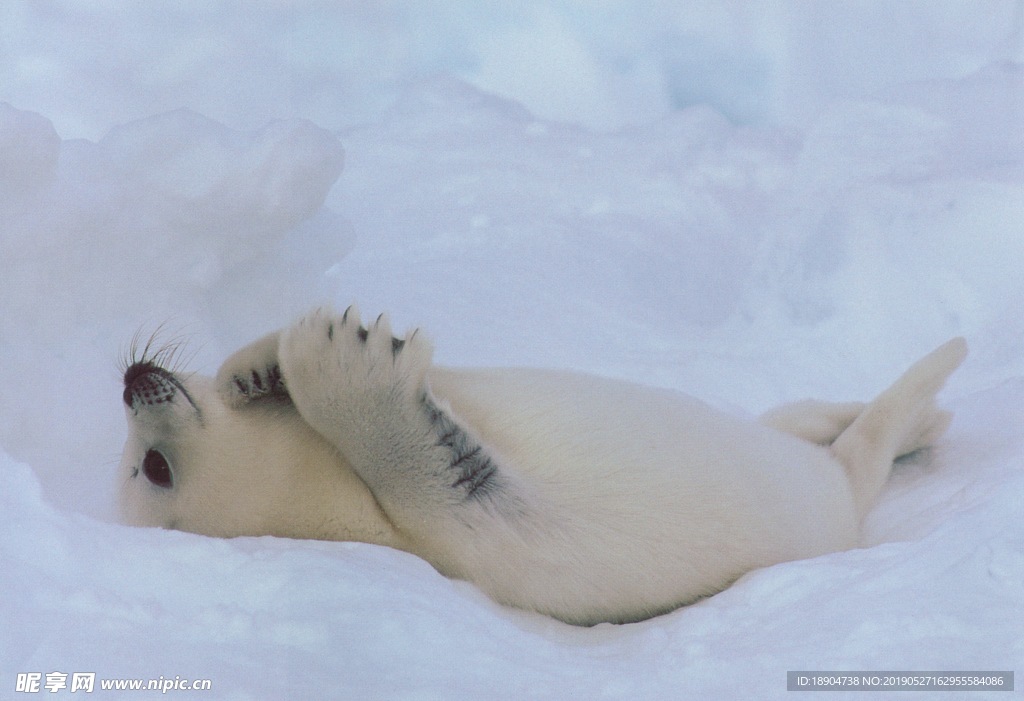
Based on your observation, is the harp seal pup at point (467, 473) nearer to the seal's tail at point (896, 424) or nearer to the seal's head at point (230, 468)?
the seal's head at point (230, 468)

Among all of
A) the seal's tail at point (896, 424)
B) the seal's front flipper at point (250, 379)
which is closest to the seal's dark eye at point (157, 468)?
the seal's front flipper at point (250, 379)

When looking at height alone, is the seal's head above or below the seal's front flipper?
below

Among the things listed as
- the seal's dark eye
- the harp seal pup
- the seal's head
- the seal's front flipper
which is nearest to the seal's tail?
the harp seal pup

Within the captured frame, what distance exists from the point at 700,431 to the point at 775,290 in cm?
244

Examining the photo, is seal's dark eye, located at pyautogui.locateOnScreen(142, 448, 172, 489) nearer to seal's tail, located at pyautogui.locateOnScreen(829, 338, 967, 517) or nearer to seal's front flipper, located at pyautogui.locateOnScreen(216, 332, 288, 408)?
seal's front flipper, located at pyautogui.locateOnScreen(216, 332, 288, 408)

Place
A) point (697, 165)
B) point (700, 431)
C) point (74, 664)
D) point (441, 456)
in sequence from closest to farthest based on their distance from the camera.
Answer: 1. point (74, 664)
2. point (441, 456)
3. point (700, 431)
4. point (697, 165)

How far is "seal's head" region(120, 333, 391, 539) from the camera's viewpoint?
2.06m

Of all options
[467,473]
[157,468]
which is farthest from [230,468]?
[467,473]

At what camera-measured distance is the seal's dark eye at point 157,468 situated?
213cm

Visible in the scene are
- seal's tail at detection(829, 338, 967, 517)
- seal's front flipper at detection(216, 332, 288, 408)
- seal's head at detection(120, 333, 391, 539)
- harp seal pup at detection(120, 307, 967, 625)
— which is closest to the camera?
harp seal pup at detection(120, 307, 967, 625)

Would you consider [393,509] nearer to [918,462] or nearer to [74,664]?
[74,664]

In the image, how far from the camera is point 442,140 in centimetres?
622

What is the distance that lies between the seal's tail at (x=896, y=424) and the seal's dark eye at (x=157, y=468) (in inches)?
70.2

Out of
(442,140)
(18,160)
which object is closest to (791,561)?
(18,160)
